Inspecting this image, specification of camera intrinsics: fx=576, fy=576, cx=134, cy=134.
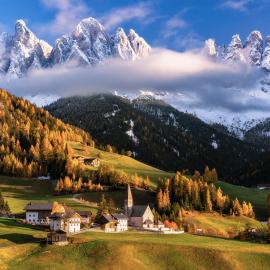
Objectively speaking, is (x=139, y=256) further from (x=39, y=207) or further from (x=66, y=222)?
(x=39, y=207)

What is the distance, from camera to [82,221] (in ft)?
502

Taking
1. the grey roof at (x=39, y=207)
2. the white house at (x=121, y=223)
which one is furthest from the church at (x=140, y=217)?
the grey roof at (x=39, y=207)

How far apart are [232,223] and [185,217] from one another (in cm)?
1571

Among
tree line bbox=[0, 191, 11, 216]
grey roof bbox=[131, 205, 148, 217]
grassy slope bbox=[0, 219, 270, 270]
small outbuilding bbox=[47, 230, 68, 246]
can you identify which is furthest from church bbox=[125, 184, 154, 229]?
small outbuilding bbox=[47, 230, 68, 246]

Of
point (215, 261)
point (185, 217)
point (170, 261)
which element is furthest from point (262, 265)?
point (185, 217)

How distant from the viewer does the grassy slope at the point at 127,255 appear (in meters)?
110

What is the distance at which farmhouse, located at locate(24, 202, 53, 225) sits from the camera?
164 m

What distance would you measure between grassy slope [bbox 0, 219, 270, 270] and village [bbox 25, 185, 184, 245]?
20.3 feet

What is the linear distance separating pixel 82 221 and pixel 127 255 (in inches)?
1626

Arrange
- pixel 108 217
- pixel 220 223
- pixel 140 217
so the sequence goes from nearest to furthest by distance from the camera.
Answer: pixel 108 217
pixel 140 217
pixel 220 223

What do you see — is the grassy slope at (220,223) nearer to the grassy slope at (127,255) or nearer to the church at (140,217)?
the church at (140,217)

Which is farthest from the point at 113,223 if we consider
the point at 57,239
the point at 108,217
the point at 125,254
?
the point at 125,254

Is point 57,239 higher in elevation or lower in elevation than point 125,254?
higher

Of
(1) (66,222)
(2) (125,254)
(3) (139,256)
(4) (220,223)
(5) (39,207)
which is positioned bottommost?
(3) (139,256)
